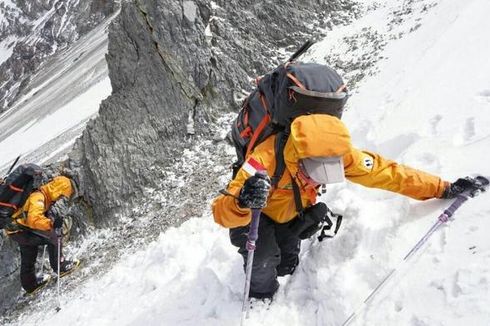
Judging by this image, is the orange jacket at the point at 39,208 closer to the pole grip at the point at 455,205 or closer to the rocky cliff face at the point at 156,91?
the rocky cliff face at the point at 156,91

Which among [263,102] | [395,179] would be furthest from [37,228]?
[395,179]

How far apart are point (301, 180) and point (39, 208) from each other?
7.47 meters

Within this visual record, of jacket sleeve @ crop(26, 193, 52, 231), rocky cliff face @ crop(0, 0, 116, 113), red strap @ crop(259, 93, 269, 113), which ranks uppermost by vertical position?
red strap @ crop(259, 93, 269, 113)

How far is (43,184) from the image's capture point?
10.4 m

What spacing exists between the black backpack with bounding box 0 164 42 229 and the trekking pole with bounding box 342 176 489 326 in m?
8.10

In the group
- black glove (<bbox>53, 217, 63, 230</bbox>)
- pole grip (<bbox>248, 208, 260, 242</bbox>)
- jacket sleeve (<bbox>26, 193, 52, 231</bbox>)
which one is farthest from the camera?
black glove (<bbox>53, 217, 63, 230</bbox>)

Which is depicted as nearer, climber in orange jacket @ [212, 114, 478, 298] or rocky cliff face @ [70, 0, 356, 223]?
climber in orange jacket @ [212, 114, 478, 298]

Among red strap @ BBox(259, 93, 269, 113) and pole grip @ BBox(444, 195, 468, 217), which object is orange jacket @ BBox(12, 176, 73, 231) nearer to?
red strap @ BBox(259, 93, 269, 113)

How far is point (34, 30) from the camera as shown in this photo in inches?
3826

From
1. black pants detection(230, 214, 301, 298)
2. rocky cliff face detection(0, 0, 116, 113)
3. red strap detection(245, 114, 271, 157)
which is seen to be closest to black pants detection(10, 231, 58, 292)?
black pants detection(230, 214, 301, 298)

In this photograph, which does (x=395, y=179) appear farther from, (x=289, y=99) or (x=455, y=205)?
(x=289, y=99)

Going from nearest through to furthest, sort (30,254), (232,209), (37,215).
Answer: (232,209)
(37,215)
(30,254)

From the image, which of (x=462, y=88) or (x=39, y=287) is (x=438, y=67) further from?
(x=39, y=287)

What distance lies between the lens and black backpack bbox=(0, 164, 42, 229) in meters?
9.64
